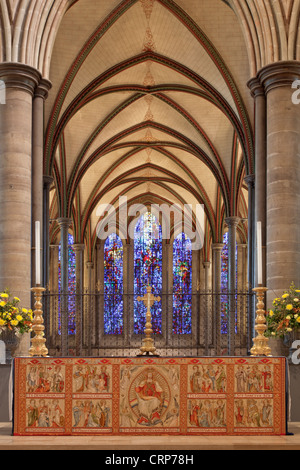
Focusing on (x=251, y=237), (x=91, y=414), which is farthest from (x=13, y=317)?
(x=251, y=237)

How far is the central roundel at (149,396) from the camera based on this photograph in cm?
741

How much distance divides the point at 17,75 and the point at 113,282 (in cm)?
2146

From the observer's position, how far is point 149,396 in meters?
7.46

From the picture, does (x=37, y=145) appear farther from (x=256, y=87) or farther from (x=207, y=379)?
(x=207, y=379)

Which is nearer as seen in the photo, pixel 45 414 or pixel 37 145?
pixel 45 414

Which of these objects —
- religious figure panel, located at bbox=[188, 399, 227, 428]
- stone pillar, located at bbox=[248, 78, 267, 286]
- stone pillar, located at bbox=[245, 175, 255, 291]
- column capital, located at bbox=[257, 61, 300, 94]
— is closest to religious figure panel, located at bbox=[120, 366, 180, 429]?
religious figure panel, located at bbox=[188, 399, 227, 428]

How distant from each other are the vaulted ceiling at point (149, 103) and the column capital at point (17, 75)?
5218 mm

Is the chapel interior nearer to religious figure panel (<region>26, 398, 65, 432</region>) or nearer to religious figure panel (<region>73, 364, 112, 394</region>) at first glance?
religious figure panel (<region>73, 364, 112, 394</region>)

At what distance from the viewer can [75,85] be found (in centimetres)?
1883

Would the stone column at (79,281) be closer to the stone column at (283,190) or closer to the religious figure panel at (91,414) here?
the stone column at (283,190)

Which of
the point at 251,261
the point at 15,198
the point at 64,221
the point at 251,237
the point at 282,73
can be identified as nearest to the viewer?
the point at 15,198

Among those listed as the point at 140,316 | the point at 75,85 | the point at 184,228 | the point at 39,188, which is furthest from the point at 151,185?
the point at 39,188

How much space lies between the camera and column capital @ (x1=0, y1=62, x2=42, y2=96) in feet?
37.9

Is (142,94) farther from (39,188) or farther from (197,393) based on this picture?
(197,393)
